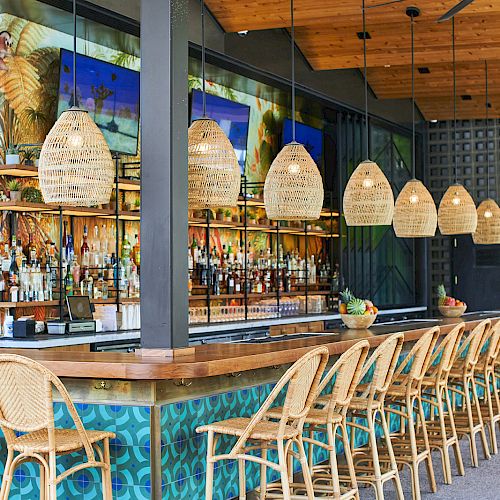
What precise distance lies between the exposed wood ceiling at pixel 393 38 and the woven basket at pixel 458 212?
5.57 feet

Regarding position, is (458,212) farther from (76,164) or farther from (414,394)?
(76,164)

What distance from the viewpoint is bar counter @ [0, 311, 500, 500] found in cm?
434

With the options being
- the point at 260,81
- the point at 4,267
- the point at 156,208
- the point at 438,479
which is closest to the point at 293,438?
the point at 156,208

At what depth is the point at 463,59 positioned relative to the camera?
35.0ft

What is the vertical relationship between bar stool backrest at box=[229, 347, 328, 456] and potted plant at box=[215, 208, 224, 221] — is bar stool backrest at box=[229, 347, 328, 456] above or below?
below

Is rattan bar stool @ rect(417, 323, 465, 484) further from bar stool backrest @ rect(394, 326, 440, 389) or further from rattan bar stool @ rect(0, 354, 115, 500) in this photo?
rattan bar stool @ rect(0, 354, 115, 500)

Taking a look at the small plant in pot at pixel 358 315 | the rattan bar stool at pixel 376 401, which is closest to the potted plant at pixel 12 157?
the small plant in pot at pixel 358 315

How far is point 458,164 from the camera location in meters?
14.0

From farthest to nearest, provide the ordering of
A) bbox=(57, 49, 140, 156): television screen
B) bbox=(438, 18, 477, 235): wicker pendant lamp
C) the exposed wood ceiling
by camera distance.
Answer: bbox=(438, 18, 477, 235): wicker pendant lamp
the exposed wood ceiling
bbox=(57, 49, 140, 156): television screen

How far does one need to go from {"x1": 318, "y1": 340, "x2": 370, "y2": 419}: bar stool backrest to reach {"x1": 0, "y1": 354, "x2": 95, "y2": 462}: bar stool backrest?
1.36 m

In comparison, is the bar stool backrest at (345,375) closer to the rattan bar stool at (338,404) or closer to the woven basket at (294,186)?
the rattan bar stool at (338,404)

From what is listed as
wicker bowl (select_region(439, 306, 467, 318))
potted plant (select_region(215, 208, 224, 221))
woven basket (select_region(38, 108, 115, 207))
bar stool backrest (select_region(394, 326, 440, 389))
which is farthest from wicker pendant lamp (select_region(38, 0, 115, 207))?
wicker bowl (select_region(439, 306, 467, 318))

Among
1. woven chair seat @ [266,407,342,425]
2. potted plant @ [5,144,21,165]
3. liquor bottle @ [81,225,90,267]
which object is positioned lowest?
woven chair seat @ [266,407,342,425]

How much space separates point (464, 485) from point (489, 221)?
4.58m
